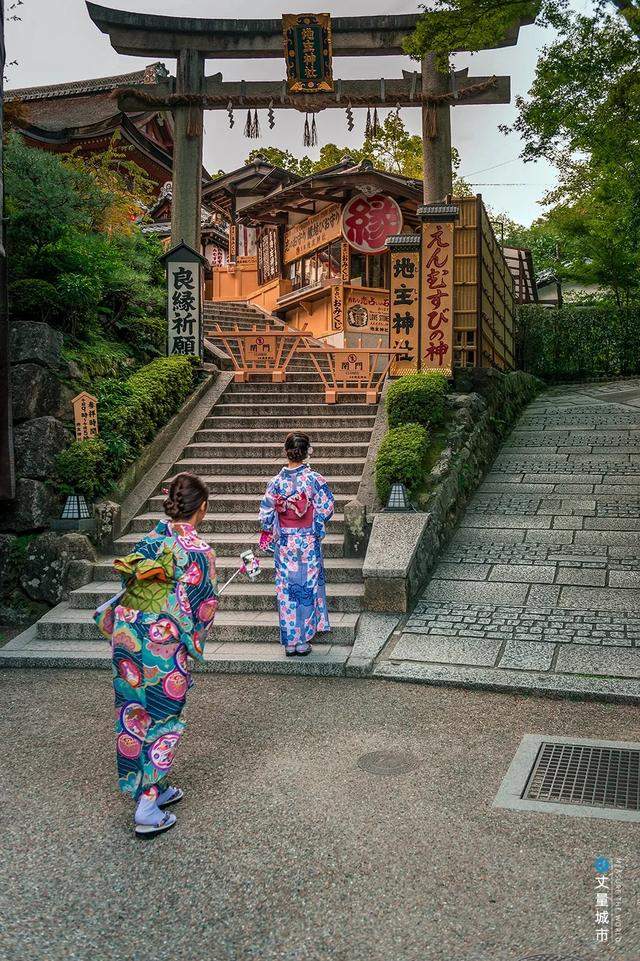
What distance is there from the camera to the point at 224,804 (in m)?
4.39

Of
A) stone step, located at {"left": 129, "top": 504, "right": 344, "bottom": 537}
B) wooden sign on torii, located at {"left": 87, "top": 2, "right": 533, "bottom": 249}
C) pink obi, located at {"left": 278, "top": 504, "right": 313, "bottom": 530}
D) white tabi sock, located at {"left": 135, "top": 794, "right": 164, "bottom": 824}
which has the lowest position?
white tabi sock, located at {"left": 135, "top": 794, "right": 164, "bottom": 824}

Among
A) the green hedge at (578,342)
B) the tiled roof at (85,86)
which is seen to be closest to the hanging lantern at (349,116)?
the green hedge at (578,342)

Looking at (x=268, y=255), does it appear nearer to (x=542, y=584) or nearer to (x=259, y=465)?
(x=259, y=465)

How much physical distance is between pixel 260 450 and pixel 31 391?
3.37 meters

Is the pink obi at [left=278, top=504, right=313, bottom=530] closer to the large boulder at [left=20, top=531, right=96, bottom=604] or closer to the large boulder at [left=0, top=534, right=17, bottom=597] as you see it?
the large boulder at [left=20, top=531, right=96, bottom=604]

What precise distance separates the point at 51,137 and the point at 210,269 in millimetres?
6942

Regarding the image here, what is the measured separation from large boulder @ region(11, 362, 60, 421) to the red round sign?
12602 mm

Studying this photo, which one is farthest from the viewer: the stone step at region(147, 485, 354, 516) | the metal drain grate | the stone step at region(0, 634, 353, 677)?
the stone step at region(147, 485, 354, 516)

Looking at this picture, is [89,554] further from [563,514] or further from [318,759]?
[563,514]

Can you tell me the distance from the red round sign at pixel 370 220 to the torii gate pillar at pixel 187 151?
5390mm

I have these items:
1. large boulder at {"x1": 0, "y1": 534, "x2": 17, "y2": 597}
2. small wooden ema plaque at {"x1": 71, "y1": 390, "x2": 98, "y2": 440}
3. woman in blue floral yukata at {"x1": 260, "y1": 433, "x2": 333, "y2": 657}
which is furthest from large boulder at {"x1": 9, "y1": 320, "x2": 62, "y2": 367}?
woman in blue floral yukata at {"x1": 260, "y1": 433, "x2": 333, "y2": 657}

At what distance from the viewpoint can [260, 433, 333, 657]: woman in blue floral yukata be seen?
22.3ft

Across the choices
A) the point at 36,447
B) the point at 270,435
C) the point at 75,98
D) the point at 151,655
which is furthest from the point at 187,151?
the point at 75,98

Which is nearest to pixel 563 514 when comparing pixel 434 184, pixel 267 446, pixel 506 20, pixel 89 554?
pixel 267 446
